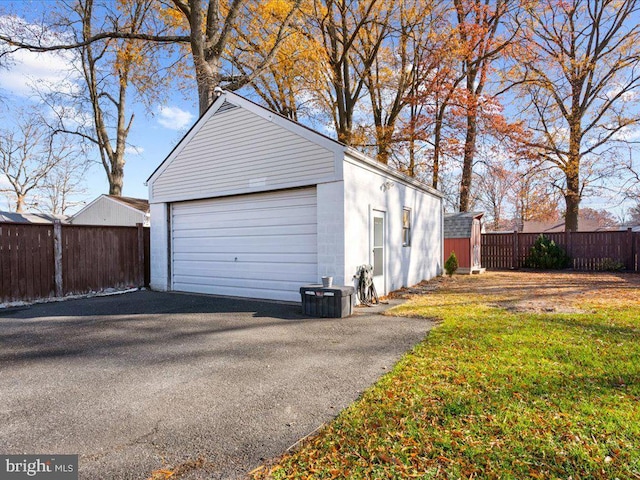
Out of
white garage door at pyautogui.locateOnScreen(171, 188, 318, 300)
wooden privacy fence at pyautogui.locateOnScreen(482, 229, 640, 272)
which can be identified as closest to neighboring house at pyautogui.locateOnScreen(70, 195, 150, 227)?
white garage door at pyautogui.locateOnScreen(171, 188, 318, 300)

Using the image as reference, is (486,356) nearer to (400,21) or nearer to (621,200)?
(400,21)

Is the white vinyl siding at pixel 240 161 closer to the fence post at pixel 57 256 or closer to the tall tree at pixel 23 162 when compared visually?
the fence post at pixel 57 256

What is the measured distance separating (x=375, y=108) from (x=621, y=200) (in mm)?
14738

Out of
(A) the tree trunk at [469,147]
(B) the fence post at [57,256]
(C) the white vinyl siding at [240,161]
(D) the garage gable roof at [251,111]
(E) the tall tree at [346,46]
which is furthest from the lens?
(A) the tree trunk at [469,147]

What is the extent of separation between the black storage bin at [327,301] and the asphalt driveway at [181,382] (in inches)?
9.1

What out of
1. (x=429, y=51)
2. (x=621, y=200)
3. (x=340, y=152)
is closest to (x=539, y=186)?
(x=621, y=200)

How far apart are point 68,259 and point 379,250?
7.73m

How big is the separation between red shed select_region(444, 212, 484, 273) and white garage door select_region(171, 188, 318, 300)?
9052 millimetres

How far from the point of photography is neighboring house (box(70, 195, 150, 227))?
16.1m

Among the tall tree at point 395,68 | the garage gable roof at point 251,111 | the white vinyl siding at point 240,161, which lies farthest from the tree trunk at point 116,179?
the tall tree at point 395,68

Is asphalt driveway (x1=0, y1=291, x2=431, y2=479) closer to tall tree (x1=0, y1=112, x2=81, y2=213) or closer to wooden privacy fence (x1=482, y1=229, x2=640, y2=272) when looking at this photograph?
wooden privacy fence (x1=482, y1=229, x2=640, y2=272)

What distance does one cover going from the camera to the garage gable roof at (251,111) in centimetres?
721

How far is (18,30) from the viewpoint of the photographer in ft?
36.0

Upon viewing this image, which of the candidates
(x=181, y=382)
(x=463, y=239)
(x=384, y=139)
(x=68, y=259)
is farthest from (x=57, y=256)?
(x=463, y=239)
